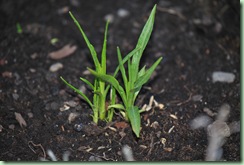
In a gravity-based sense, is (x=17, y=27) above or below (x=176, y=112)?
above

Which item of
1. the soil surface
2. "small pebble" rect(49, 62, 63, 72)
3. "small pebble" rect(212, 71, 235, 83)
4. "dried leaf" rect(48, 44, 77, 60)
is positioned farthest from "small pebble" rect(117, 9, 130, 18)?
"small pebble" rect(212, 71, 235, 83)

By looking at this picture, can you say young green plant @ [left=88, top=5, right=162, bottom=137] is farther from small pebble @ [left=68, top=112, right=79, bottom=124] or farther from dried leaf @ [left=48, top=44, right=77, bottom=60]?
dried leaf @ [left=48, top=44, right=77, bottom=60]

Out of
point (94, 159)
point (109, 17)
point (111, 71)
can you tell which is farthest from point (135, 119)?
point (109, 17)

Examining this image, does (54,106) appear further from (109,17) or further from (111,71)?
(109,17)

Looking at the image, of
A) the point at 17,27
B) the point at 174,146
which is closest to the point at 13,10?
the point at 17,27

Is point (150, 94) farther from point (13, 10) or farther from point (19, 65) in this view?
point (13, 10)

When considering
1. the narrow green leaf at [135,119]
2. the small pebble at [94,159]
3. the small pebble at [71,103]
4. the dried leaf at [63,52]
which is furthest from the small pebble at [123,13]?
the small pebble at [94,159]

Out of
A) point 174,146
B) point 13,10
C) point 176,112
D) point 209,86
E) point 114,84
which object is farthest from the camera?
point 13,10
